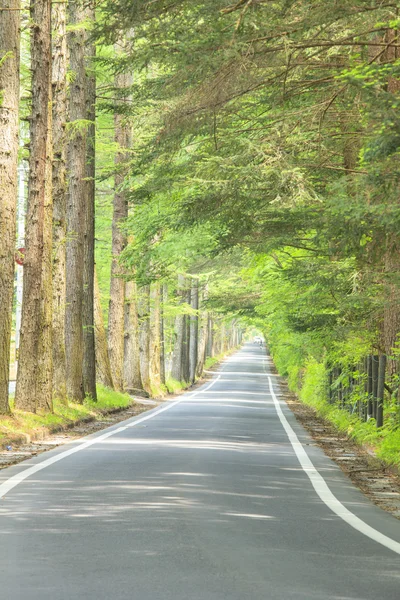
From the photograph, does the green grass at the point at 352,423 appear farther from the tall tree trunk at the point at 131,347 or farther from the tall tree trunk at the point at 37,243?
the tall tree trunk at the point at 131,347

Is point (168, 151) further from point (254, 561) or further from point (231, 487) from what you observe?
point (254, 561)

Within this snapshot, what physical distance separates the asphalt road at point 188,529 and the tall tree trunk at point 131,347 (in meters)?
21.5

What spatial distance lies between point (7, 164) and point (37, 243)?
2.32 metres

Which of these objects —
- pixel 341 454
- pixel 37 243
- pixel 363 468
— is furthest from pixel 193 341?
pixel 363 468

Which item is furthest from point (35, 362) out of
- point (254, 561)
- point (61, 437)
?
point (254, 561)

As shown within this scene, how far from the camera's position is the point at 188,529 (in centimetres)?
797

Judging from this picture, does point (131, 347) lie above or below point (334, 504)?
above

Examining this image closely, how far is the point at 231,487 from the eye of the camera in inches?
430

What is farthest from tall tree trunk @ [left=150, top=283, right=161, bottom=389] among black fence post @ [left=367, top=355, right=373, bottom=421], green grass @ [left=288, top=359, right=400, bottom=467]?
black fence post @ [left=367, top=355, right=373, bottom=421]

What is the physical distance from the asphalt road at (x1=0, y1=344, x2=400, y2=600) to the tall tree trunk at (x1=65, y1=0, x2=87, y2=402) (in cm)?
863

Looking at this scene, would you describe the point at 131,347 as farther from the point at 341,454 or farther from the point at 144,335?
the point at 341,454

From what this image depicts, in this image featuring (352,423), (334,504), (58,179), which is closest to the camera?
(334,504)

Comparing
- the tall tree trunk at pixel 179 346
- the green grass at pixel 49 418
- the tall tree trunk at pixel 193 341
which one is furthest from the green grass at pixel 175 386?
the green grass at pixel 49 418

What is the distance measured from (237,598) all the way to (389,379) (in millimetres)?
11354
